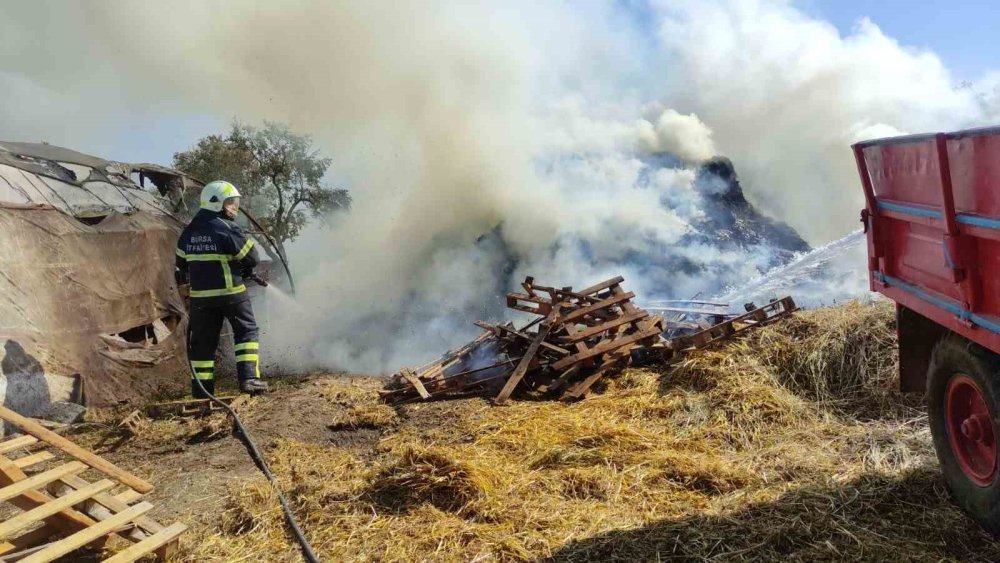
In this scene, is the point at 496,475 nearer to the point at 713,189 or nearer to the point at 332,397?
the point at 332,397

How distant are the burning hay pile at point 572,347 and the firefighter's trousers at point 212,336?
5.35ft

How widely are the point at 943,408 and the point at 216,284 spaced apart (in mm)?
6406

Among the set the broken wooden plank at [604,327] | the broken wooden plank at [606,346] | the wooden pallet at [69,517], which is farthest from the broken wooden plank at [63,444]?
the broken wooden plank at [604,327]

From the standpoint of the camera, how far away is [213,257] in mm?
6488

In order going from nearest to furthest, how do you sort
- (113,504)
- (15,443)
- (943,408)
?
(943,408)
(113,504)
(15,443)

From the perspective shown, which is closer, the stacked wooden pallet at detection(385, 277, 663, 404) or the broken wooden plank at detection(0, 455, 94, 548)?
the broken wooden plank at detection(0, 455, 94, 548)

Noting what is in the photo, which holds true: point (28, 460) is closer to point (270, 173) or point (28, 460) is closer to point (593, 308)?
point (593, 308)

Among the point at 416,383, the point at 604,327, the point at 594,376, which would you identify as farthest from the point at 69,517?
the point at 604,327

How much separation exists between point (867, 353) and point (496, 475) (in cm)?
378

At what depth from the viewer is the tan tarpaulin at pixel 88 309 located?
20.2ft

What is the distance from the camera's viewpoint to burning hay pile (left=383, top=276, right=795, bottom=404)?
649cm

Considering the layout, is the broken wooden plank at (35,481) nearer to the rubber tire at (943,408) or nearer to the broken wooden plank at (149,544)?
the broken wooden plank at (149,544)

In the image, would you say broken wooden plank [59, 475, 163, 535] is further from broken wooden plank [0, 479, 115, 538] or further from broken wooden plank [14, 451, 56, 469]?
broken wooden plank [14, 451, 56, 469]

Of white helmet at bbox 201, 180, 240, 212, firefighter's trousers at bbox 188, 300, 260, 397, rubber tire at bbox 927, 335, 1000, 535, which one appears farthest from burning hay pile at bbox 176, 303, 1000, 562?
white helmet at bbox 201, 180, 240, 212
